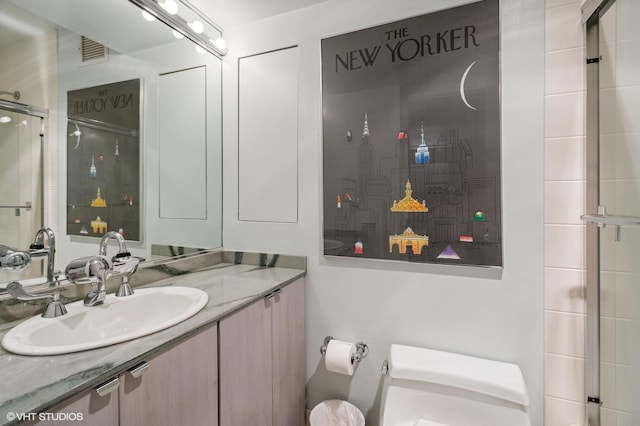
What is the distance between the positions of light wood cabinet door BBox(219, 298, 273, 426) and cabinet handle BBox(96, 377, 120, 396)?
0.36 metres

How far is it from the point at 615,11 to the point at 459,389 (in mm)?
1405

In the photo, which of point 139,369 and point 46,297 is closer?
point 139,369

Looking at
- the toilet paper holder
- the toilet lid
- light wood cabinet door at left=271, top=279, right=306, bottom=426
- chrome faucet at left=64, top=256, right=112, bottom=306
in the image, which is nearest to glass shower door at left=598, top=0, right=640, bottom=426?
the toilet lid

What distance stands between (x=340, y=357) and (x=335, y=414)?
319mm

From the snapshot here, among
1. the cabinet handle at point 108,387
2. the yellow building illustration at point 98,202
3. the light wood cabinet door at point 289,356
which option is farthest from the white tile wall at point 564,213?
the yellow building illustration at point 98,202

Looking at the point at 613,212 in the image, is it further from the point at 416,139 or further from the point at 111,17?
the point at 111,17

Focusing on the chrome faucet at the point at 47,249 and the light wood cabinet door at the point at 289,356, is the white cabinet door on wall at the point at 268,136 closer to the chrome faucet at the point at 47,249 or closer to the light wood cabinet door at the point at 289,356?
the light wood cabinet door at the point at 289,356

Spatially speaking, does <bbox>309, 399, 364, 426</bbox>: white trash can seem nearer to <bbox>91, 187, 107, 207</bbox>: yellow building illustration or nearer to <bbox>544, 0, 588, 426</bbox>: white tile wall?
<bbox>544, 0, 588, 426</bbox>: white tile wall

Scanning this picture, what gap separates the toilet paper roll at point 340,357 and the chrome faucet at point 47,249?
3.69ft

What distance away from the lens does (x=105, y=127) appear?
4.51 feet

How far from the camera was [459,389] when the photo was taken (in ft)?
3.69

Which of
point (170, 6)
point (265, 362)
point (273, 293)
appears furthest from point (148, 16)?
point (265, 362)

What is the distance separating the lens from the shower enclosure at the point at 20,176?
102cm

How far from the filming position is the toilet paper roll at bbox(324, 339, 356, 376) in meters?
1.35
